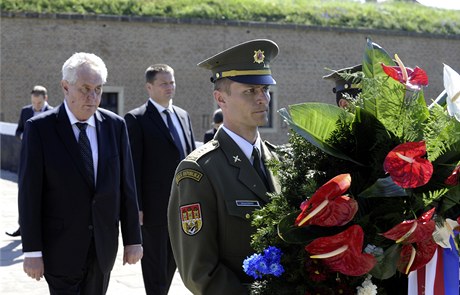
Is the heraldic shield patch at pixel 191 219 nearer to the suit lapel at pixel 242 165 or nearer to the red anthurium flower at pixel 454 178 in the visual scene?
the suit lapel at pixel 242 165

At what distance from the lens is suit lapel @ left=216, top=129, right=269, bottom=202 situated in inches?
129

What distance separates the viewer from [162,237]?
643cm

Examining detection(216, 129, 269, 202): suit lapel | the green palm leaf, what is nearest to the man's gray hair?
detection(216, 129, 269, 202): suit lapel

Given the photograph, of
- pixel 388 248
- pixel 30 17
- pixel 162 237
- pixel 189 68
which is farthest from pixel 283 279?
pixel 189 68

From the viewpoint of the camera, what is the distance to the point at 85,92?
4.55 meters

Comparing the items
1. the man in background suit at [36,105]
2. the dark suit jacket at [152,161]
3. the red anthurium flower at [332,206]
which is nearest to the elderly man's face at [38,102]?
the man in background suit at [36,105]

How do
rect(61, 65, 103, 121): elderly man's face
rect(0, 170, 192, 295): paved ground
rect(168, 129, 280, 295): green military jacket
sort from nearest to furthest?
rect(168, 129, 280, 295): green military jacket, rect(61, 65, 103, 121): elderly man's face, rect(0, 170, 192, 295): paved ground

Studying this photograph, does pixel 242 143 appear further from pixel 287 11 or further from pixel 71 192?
pixel 287 11

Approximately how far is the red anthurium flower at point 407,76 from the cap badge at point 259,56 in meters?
1.19

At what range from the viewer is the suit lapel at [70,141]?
4.53m

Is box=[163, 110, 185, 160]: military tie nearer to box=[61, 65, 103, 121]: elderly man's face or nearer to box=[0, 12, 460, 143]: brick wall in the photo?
box=[61, 65, 103, 121]: elderly man's face

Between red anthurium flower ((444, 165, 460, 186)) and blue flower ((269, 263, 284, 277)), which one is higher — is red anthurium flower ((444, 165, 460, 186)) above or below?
above

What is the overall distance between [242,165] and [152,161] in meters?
3.30

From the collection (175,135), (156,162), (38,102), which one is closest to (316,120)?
(156,162)
